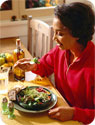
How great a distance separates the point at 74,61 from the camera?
4.53 feet

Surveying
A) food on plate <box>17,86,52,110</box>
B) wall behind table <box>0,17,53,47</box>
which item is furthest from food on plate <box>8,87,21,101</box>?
wall behind table <box>0,17,53,47</box>

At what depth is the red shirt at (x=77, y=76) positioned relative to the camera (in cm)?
130

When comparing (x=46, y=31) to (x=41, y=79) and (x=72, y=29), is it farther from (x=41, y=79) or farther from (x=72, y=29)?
(x=72, y=29)

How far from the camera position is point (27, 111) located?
1.18m

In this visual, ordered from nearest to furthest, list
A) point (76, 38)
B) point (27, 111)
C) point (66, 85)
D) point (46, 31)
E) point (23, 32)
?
1. point (27, 111)
2. point (76, 38)
3. point (66, 85)
4. point (46, 31)
5. point (23, 32)

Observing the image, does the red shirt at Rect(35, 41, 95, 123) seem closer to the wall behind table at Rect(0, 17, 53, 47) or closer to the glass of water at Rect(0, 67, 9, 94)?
the glass of water at Rect(0, 67, 9, 94)

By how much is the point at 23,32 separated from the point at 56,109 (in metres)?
1.45

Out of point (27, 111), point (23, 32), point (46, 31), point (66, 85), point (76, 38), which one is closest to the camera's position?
point (27, 111)

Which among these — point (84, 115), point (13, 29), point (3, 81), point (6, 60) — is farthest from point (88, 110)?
point (13, 29)

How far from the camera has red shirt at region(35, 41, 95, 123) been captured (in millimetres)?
1299

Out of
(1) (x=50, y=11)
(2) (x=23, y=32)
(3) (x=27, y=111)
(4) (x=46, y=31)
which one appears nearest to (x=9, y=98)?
(3) (x=27, y=111)

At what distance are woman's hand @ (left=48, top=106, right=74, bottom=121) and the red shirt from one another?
0.03 metres

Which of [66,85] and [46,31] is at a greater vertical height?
[46,31]

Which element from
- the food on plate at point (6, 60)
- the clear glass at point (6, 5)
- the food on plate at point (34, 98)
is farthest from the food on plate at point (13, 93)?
the clear glass at point (6, 5)
